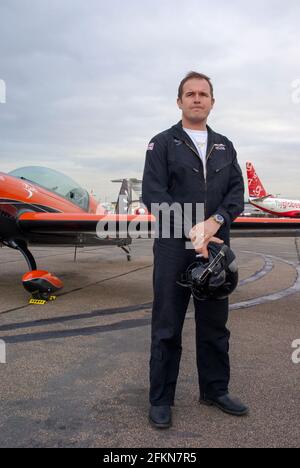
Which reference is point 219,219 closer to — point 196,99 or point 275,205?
point 196,99

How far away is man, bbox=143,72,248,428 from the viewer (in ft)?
7.40

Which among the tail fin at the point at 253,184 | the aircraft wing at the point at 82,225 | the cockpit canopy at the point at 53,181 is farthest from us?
the tail fin at the point at 253,184

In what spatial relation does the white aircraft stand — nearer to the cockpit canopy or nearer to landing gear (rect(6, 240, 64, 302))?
the cockpit canopy

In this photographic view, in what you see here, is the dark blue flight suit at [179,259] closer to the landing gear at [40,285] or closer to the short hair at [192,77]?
the short hair at [192,77]

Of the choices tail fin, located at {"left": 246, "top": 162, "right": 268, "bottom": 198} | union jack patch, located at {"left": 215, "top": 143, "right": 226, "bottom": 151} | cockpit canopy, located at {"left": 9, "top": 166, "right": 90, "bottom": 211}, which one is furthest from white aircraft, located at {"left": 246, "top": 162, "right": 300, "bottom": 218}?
union jack patch, located at {"left": 215, "top": 143, "right": 226, "bottom": 151}

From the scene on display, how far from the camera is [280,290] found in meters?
6.16

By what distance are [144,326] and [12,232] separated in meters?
2.92

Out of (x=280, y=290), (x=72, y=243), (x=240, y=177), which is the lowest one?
(x=280, y=290)

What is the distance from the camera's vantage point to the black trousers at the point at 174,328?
226cm

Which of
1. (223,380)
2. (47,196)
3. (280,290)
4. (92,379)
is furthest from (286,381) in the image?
(47,196)

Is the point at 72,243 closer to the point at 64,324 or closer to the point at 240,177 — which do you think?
the point at 64,324

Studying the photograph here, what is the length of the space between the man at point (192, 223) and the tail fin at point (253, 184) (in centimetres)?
3774

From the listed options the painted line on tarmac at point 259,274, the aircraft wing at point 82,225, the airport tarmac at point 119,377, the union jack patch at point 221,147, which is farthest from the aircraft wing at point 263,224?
the union jack patch at point 221,147

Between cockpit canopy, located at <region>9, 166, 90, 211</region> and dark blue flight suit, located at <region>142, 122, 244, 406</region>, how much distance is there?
5.01m
